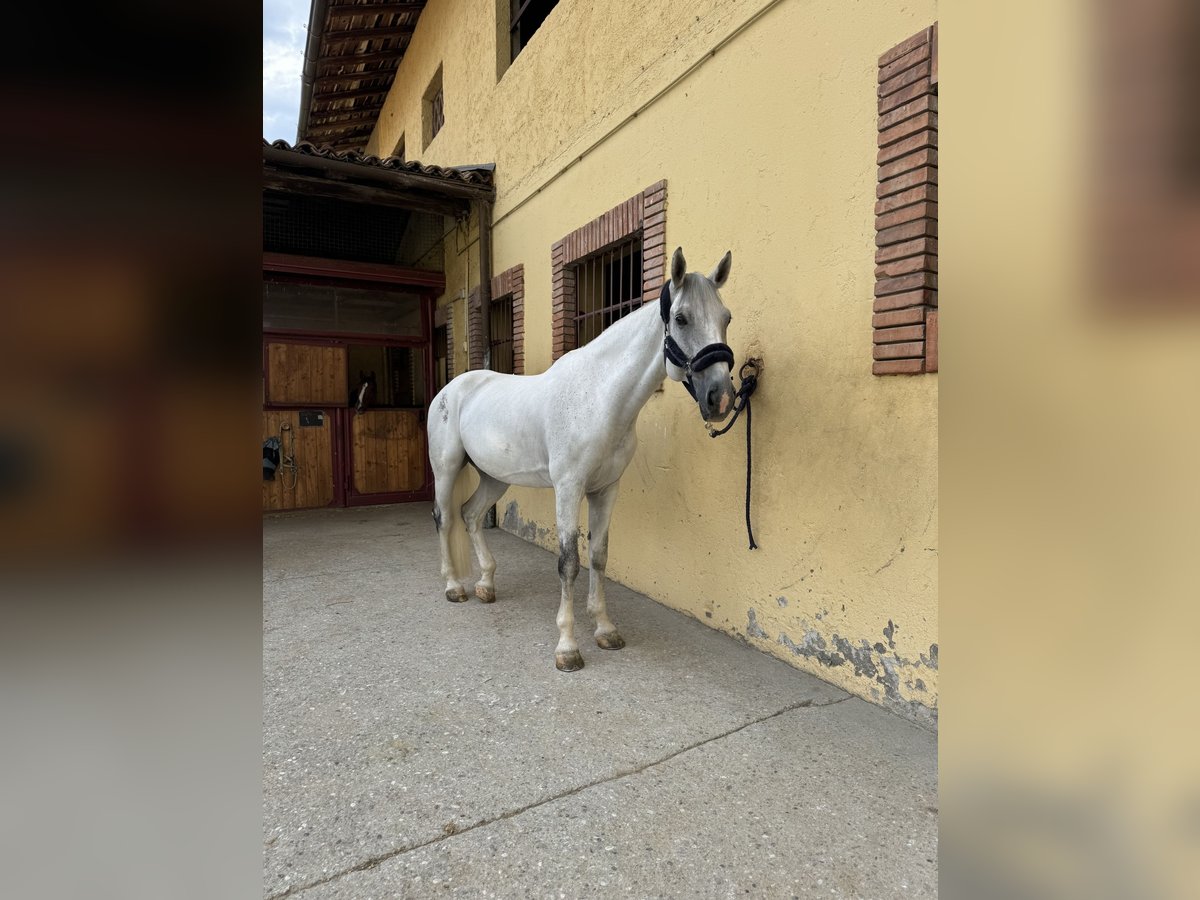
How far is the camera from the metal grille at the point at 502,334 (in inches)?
239

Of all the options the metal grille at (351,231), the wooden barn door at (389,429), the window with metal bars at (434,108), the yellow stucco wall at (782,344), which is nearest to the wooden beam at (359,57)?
the window with metal bars at (434,108)

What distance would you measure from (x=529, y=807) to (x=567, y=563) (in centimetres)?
132

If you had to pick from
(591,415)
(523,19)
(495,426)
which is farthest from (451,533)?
(523,19)

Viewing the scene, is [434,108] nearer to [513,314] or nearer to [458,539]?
[513,314]

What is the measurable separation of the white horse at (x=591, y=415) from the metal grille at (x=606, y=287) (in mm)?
1119

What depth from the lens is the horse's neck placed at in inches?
108

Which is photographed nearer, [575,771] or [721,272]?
[575,771]

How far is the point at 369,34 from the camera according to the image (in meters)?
8.73

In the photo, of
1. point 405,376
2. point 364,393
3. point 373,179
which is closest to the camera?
point 373,179

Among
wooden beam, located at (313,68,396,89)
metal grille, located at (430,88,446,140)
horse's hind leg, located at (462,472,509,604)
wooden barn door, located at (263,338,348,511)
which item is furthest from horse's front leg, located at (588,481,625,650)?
wooden beam, located at (313,68,396,89)

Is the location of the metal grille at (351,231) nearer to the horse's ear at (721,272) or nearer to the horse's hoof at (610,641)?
the horse's ear at (721,272)

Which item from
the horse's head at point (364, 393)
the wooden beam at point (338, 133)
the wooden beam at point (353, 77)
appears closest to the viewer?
the horse's head at point (364, 393)

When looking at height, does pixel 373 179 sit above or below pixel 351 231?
below

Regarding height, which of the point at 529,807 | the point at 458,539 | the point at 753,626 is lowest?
the point at 529,807
